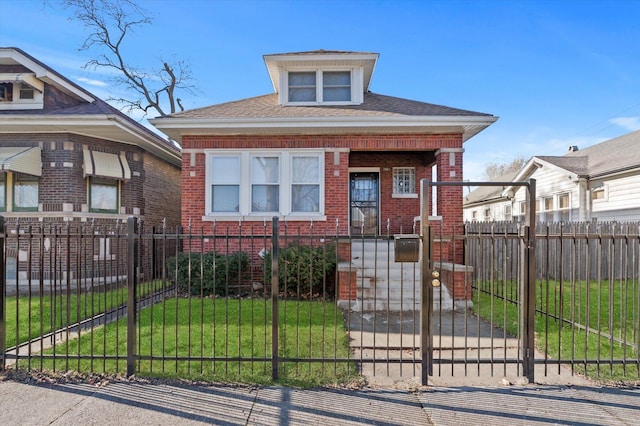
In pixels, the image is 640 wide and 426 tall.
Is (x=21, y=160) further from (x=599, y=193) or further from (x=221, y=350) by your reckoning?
(x=599, y=193)

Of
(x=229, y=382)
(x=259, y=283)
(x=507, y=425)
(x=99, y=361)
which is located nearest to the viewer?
(x=507, y=425)

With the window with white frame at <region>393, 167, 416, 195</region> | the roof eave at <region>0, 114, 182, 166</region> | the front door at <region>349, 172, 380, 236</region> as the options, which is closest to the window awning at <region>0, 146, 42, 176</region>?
the roof eave at <region>0, 114, 182, 166</region>

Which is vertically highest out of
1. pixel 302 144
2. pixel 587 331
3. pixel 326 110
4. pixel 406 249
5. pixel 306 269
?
pixel 326 110

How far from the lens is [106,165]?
10.2 meters

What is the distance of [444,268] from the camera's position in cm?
752

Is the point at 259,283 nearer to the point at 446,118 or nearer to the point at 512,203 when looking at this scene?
the point at 446,118

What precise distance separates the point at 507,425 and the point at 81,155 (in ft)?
36.6

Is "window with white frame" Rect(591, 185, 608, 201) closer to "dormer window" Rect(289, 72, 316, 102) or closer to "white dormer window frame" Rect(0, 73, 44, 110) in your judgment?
"dormer window" Rect(289, 72, 316, 102)

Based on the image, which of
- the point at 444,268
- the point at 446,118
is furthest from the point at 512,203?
the point at 444,268

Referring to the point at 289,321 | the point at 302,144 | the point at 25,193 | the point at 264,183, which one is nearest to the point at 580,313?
the point at 289,321

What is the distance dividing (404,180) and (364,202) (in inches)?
56.9

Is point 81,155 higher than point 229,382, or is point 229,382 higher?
point 81,155

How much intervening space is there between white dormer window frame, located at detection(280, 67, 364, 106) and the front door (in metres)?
2.51

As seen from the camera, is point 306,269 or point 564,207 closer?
point 306,269
